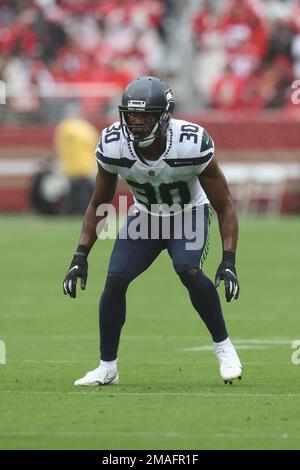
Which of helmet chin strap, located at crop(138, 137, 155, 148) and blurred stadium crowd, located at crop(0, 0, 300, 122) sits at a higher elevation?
blurred stadium crowd, located at crop(0, 0, 300, 122)

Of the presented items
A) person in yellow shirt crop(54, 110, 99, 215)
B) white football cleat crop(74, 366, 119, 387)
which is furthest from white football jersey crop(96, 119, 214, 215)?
person in yellow shirt crop(54, 110, 99, 215)

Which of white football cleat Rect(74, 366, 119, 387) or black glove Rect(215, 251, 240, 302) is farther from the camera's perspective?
white football cleat Rect(74, 366, 119, 387)

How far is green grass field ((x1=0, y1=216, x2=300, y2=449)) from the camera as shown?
5965 mm

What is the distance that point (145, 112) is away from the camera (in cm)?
721

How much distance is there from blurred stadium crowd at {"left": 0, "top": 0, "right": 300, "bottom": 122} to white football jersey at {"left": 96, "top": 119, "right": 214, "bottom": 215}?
1409 centimetres

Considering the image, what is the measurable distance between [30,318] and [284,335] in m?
2.32

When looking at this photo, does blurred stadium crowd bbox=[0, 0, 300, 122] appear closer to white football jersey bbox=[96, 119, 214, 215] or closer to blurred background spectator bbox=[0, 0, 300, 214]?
blurred background spectator bbox=[0, 0, 300, 214]

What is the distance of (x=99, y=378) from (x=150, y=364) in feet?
3.50

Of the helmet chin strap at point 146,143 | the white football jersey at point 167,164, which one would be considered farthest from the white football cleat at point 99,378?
the helmet chin strap at point 146,143

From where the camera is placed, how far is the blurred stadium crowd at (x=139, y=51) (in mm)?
21672

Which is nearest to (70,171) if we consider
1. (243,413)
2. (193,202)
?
(193,202)

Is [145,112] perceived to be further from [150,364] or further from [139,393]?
→ [150,364]

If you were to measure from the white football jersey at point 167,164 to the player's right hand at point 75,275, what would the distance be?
20.4 inches

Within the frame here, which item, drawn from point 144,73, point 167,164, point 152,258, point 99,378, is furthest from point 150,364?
point 144,73
